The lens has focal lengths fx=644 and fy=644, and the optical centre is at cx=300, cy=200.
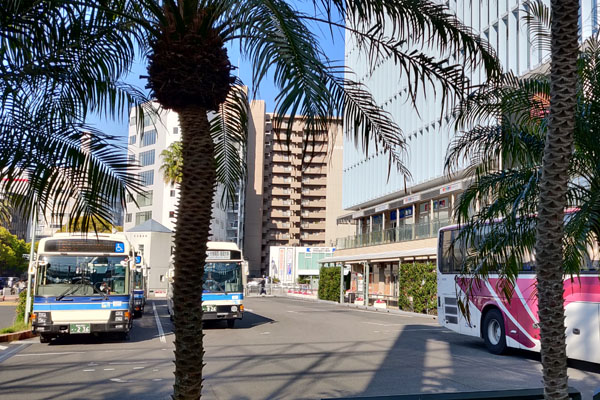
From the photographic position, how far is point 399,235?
42.9 meters

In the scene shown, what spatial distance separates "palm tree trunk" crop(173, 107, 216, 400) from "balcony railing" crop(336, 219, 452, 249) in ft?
94.3

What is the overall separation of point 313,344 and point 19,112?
41.6 ft

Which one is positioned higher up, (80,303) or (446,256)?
(446,256)

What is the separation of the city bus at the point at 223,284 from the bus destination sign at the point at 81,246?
4.90 metres

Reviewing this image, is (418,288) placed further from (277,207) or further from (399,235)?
(277,207)

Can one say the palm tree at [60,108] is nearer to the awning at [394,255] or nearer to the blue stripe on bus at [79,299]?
the blue stripe on bus at [79,299]

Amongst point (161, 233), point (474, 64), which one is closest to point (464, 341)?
point (474, 64)

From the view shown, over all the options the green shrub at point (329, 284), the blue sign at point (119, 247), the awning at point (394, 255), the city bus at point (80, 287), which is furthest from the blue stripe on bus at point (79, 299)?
the green shrub at point (329, 284)

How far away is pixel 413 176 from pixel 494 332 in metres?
29.4

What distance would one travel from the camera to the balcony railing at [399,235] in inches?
1486

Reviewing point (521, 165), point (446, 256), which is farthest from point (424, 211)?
point (521, 165)

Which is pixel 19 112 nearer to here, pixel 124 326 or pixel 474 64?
pixel 474 64

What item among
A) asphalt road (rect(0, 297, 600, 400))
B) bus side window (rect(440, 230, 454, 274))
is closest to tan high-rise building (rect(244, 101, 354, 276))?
bus side window (rect(440, 230, 454, 274))

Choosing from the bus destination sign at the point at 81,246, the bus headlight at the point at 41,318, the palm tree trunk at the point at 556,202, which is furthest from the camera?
the bus destination sign at the point at 81,246
